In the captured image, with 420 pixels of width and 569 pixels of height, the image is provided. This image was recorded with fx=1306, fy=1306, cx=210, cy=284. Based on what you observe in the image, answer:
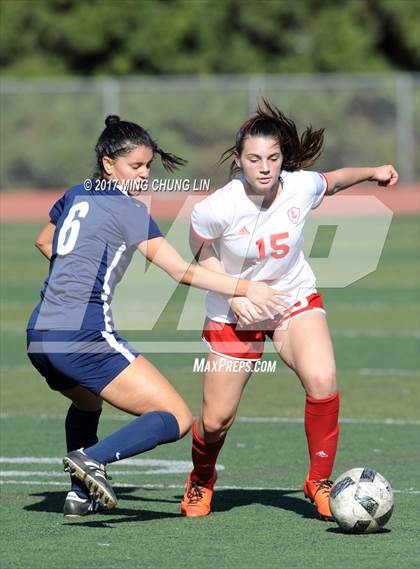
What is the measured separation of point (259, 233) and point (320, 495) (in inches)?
50.0

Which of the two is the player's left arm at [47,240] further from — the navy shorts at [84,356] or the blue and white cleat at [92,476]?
the blue and white cleat at [92,476]

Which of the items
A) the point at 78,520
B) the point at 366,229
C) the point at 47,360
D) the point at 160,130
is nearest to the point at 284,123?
the point at 47,360

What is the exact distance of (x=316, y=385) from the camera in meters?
6.14

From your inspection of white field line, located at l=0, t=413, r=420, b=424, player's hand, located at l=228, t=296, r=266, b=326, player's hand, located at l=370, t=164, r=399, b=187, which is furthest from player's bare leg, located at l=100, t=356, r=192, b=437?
white field line, located at l=0, t=413, r=420, b=424

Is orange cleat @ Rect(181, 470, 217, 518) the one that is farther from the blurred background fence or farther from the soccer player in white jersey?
the blurred background fence

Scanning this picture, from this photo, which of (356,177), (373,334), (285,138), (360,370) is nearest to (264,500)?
(356,177)

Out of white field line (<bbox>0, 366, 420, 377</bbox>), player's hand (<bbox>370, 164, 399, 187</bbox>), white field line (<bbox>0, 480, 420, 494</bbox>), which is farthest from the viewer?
white field line (<bbox>0, 366, 420, 377</bbox>)

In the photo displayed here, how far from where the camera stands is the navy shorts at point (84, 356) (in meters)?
5.88

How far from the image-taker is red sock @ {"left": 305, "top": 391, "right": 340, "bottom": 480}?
6191 mm

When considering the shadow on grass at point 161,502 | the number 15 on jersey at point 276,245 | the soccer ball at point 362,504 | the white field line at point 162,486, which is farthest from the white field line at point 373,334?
the soccer ball at point 362,504

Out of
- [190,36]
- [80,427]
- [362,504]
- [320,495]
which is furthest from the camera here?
[190,36]

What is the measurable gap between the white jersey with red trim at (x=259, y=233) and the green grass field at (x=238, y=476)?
105 centimetres

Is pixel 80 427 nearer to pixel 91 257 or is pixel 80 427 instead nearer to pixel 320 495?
pixel 91 257

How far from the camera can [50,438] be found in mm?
8445
